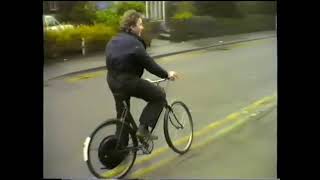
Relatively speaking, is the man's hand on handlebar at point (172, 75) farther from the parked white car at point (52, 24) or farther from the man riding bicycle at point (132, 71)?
the parked white car at point (52, 24)

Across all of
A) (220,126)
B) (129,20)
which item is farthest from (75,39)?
Result: (220,126)

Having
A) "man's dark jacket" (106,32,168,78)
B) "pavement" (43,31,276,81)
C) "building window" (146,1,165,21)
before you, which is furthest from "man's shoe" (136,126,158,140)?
"building window" (146,1,165,21)

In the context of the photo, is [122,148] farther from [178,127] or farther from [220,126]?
[220,126]

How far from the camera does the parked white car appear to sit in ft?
12.9

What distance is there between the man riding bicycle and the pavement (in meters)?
0.13

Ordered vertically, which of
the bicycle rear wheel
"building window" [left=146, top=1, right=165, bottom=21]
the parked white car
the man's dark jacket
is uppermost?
"building window" [left=146, top=1, right=165, bottom=21]

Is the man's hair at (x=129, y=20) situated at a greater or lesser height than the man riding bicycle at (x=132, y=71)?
greater

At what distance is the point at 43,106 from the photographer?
3.89 meters

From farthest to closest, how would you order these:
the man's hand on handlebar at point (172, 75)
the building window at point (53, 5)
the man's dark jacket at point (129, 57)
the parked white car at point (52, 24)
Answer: the building window at point (53, 5)
the parked white car at point (52, 24)
the man's hand on handlebar at point (172, 75)
the man's dark jacket at point (129, 57)

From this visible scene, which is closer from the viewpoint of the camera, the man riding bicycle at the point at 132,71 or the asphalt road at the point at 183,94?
the man riding bicycle at the point at 132,71

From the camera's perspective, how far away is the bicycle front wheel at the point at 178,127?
3.96 meters

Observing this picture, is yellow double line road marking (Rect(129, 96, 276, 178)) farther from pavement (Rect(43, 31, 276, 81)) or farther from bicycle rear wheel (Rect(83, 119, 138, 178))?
pavement (Rect(43, 31, 276, 81))

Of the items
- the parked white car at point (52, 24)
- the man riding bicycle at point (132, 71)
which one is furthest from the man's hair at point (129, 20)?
the parked white car at point (52, 24)
